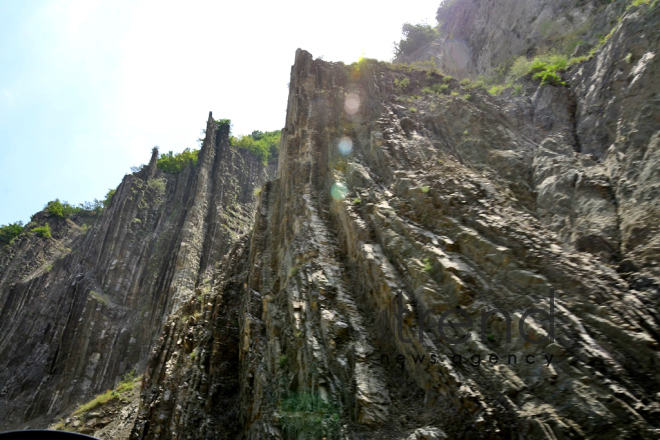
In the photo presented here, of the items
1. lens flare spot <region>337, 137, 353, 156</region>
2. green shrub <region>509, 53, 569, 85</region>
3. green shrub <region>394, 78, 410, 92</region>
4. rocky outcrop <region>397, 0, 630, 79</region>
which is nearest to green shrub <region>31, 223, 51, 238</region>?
lens flare spot <region>337, 137, 353, 156</region>

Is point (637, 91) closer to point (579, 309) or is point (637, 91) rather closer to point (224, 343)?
point (579, 309)

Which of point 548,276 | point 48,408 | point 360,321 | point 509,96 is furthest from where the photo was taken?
point 48,408

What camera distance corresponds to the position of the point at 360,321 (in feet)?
32.6

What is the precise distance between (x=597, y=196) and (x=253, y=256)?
36.2ft

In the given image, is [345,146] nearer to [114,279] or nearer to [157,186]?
[114,279]

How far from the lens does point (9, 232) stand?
44.5 metres

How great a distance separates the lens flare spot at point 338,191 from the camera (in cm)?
1358

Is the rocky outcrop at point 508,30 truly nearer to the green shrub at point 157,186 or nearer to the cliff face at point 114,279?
the cliff face at point 114,279

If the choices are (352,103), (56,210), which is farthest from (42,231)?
(352,103)

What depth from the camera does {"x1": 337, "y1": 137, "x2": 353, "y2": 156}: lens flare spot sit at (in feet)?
51.8

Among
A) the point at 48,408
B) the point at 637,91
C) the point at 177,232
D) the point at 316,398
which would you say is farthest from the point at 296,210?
the point at 48,408

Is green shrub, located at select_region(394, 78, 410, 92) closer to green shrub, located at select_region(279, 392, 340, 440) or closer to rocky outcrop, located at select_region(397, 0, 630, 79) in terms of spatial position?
rocky outcrop, located at select_region(397, 0, 630, 79)

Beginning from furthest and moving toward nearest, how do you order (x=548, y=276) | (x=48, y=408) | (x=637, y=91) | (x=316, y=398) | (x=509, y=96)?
(x=48, y=408) → (x=509, y=96) → (x=637, y=91) → (x=316, y=398) → (x=548, y=276)

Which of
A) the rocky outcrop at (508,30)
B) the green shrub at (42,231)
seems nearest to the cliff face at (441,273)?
the rocky outcrop at (508,30)
